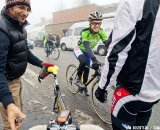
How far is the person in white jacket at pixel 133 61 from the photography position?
2084 millimetres

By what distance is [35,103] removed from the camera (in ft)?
20.6

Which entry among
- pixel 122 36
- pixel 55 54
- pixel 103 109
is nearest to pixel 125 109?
pixel 122 36

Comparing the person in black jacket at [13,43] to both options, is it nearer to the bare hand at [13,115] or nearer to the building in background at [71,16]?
the bare hand at [13,115]

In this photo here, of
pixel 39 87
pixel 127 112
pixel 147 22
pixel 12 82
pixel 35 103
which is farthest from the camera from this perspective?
pixel 39 87

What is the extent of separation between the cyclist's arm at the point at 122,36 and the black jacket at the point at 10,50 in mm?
967

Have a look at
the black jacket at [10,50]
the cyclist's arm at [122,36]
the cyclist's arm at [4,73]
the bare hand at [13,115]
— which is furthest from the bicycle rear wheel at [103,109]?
the bare hand at [13,115]

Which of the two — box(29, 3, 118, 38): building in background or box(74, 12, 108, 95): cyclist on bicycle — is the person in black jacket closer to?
box(74, 12, 108, 95): cyclist on bicycle

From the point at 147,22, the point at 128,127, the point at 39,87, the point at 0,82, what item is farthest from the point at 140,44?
the point at 39,87

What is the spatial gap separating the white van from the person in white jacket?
556 inches

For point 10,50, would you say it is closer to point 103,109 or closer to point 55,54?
point 103,109

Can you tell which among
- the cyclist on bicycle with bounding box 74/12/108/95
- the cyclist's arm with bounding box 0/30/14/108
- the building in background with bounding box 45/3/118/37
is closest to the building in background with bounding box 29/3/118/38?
the building in background with bounding box 45/3/118/37

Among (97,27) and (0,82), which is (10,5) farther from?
(97,27)

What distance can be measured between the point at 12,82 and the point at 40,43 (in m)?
32.4

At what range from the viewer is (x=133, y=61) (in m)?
→ 2.22
